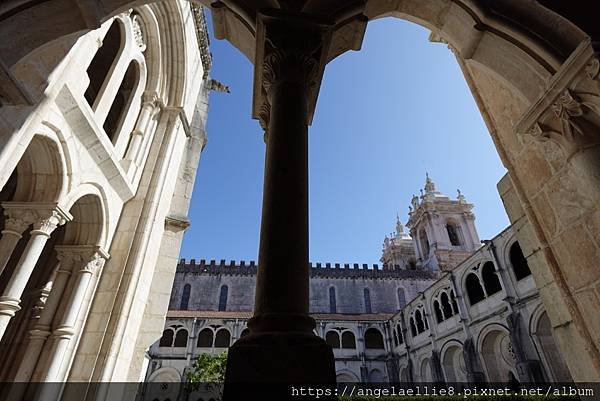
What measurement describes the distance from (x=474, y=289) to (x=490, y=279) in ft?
5.44

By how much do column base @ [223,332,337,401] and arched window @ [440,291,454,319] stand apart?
23.7 m

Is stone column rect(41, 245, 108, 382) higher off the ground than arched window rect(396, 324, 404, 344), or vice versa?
arched window rect(396, 324, 404, 344)

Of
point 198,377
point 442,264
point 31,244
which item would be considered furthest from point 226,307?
point 31,244

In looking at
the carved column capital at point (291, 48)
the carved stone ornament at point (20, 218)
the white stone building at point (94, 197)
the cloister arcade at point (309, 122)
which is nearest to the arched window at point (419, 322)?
the white stone building at point (94, 197)

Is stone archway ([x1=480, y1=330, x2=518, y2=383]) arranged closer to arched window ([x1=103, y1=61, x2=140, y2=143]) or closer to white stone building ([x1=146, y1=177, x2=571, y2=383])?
white stone building ([x1=146, y1=177, x2=571, y2=383])

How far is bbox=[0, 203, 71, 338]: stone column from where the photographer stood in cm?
388

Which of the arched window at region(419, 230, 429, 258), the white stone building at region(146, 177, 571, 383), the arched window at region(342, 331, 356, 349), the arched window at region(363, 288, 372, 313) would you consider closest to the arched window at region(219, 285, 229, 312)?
the white stone building at region(146, 177, 571, 383)

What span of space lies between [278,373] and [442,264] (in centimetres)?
3623

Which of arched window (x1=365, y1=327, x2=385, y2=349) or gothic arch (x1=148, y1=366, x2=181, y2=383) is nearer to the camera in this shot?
gothic arch (x1=148, y1=366, x2=181, y2=383)

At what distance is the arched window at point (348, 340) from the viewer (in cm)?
2973

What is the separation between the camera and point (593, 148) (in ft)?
7.38

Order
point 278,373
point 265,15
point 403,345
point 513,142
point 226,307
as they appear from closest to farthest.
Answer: point 278,373 < point 265,15 < point 513,142 < point 403,345 < point 226,307

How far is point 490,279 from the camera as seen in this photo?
63.2 feet

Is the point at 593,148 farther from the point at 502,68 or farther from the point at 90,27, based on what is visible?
the point at 90,27
